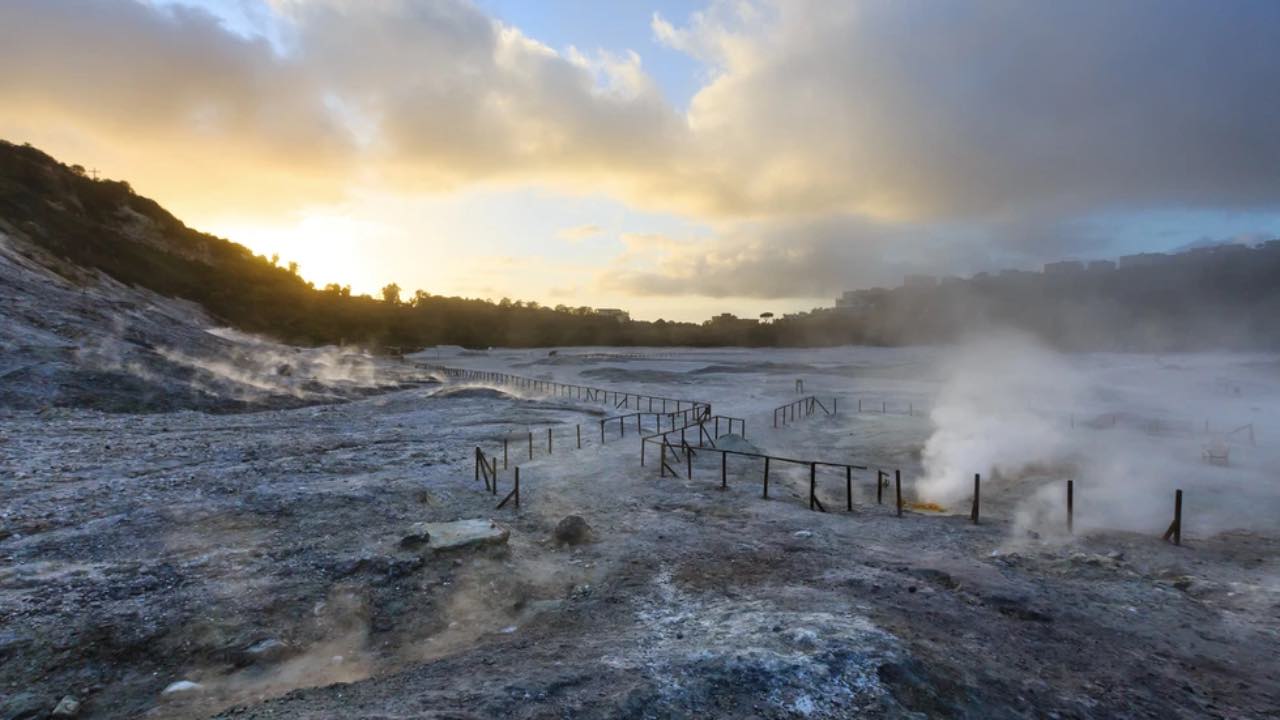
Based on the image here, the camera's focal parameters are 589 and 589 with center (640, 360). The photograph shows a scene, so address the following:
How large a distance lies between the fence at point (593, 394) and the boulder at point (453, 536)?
22.4 meters

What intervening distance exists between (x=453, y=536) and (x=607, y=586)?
3.23 meters

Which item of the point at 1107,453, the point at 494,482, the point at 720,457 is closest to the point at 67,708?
the point at 494,482

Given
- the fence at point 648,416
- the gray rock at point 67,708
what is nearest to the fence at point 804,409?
the fence at point 648,416

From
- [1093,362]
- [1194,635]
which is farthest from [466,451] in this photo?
[1093,362]

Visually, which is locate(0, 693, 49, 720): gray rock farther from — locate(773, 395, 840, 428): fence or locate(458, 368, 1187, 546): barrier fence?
locate(773, 395, 840, 428): fence

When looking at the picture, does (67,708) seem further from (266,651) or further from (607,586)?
(607,586)

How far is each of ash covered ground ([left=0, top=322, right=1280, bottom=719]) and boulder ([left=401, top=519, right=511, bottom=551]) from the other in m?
0.18

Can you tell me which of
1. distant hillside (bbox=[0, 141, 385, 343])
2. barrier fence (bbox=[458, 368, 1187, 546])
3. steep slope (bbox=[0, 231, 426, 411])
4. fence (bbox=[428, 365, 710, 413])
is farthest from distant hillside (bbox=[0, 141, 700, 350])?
barrier fence (bbox=[458, 368, 1187, 546])

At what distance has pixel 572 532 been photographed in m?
12.0

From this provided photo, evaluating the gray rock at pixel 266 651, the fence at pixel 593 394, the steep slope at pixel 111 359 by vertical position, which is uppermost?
the steep slope at pixel 111 359

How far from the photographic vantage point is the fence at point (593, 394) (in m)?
38.6

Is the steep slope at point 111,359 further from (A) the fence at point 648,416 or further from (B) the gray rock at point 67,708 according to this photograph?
(B) the gray rock at point 67,708

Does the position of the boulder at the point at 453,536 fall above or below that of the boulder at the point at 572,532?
above

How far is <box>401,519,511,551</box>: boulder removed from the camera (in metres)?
10.8
